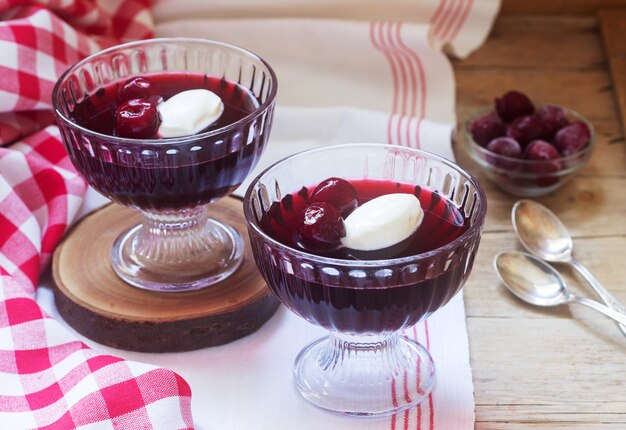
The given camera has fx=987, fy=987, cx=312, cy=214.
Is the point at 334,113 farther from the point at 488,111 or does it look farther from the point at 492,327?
the point at 492,327

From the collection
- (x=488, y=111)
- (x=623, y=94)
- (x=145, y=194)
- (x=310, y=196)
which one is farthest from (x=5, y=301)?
(x=623, y=94)

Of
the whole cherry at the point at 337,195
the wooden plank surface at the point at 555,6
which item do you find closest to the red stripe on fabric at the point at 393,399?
the whole cherry at the point at 337,195

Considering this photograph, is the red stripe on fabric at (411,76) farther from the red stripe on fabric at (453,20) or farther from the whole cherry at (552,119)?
the whole cherry at (552,119)

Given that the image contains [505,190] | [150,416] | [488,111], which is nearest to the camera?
[150,416]

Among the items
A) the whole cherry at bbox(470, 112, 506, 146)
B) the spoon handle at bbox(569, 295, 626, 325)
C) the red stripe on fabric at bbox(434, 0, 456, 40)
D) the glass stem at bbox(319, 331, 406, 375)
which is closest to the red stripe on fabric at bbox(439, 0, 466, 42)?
the red stripe on fabric at bbox(434, 0, 456, 40)

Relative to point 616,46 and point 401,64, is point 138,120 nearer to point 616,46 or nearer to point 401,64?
point 401,64
